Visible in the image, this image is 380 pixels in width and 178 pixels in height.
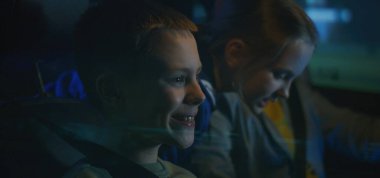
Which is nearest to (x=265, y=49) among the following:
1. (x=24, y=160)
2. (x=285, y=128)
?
(x=285, y=128)

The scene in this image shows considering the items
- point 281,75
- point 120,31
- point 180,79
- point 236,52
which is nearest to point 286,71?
point 281,75

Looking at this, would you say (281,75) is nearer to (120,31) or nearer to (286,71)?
(286,71)

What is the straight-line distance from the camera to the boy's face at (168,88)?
240cm

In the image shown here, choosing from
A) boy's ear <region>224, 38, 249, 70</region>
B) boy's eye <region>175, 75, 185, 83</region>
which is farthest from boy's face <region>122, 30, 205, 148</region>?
boy's ear <region>224, 38, 249, 70</region>

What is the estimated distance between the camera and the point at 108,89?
7.98 ft

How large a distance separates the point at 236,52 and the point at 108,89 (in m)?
0.56

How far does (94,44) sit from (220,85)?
0.56 metres

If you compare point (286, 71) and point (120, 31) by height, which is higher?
point (120, 31)

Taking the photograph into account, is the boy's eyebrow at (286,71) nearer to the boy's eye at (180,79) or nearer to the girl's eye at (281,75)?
the girl's eye at (281,75)

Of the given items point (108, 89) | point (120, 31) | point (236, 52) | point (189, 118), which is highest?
point (120, 31)

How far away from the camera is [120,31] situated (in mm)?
2408

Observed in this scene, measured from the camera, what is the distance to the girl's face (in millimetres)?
2449

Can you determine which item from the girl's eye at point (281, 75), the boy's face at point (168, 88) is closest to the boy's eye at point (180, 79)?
the boy's face at point (168, 88)

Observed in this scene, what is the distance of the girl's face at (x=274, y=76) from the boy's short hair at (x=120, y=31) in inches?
12.6
